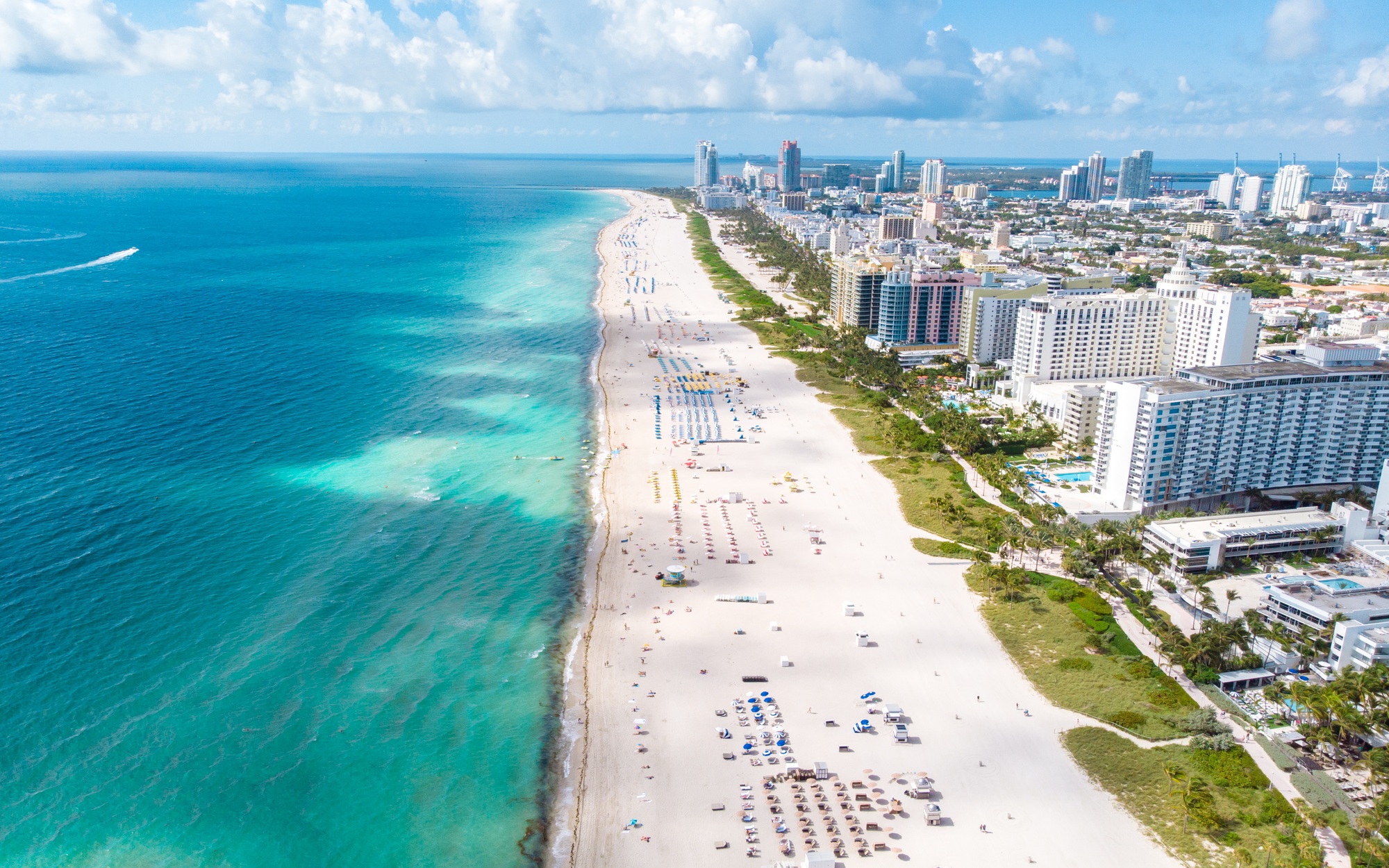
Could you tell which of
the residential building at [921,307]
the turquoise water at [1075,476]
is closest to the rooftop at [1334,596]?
the turquoise water at [1075,476]

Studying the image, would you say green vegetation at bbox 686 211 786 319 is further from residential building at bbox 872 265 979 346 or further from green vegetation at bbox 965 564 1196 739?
green vegetation at bbox 965 564 1196 739

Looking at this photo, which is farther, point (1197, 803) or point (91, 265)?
point (91, 265)

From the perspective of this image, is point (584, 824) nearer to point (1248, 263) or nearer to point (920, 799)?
point (920, 799)

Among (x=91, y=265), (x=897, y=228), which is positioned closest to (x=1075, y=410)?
(x=897, y=228)

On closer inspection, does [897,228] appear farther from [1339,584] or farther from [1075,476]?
[1339,584]

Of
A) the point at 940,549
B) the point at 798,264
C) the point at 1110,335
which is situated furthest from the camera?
the point at 798,264

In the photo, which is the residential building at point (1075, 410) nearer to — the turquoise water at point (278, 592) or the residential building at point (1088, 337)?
the residential building at point (1088, 337)

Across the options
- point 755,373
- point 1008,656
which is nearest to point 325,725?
point 1008,656

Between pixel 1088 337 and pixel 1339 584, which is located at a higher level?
pixel 1088 337
